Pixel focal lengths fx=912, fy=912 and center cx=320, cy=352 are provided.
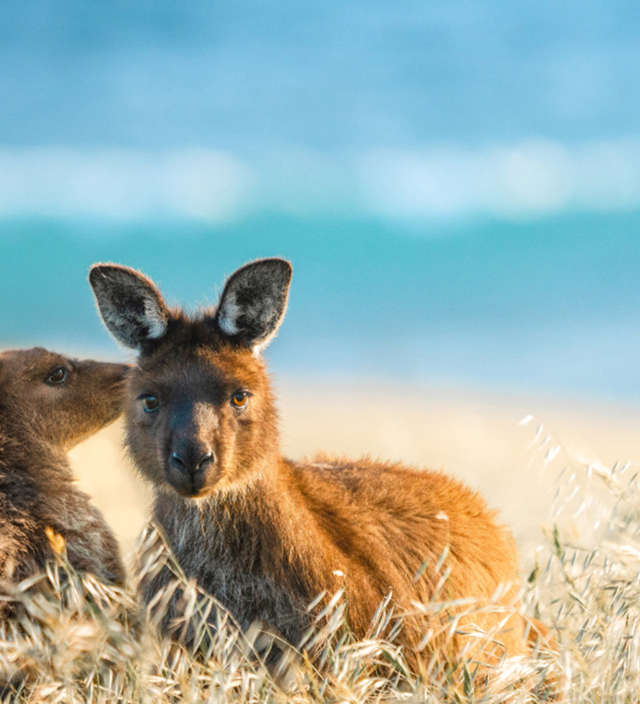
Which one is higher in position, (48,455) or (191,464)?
(191,464)

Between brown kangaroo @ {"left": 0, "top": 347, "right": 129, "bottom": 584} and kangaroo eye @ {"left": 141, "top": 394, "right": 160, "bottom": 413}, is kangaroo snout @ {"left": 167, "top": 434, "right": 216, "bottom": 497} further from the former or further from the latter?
brown kangaroo @ {"left": 0, "top": 347, "right": 129, "bottom": 584}

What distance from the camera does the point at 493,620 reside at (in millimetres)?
6488

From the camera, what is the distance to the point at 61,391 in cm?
737

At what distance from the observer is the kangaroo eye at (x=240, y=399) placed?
228 inches

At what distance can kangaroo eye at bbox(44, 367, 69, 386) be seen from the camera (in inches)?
292

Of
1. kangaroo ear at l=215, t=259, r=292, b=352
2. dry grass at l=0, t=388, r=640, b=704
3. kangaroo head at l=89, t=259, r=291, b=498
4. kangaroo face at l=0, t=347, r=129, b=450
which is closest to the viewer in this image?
dry grass at l=0, t=388, r=640, b=704

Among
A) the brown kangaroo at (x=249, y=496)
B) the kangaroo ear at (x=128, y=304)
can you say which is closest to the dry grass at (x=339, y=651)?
the brown kangaroo at (x=249, y=496)

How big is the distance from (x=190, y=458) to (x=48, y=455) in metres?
2.12

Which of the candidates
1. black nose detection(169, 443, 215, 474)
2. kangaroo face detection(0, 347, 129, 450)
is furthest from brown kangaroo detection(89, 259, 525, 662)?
kangaroo face detection(0, 347, 129, 450)

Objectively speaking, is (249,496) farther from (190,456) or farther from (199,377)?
(199,377)

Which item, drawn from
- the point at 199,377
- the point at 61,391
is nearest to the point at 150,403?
the point at 199,377

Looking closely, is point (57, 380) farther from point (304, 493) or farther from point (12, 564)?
point (304, 493)

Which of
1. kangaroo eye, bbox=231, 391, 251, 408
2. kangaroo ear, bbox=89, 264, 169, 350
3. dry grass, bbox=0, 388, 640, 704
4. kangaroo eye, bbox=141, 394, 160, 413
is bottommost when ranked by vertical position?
dry grass, bbox=0, 388, 640, 704

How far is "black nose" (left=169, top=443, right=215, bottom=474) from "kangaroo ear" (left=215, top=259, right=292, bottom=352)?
1.00 meters
